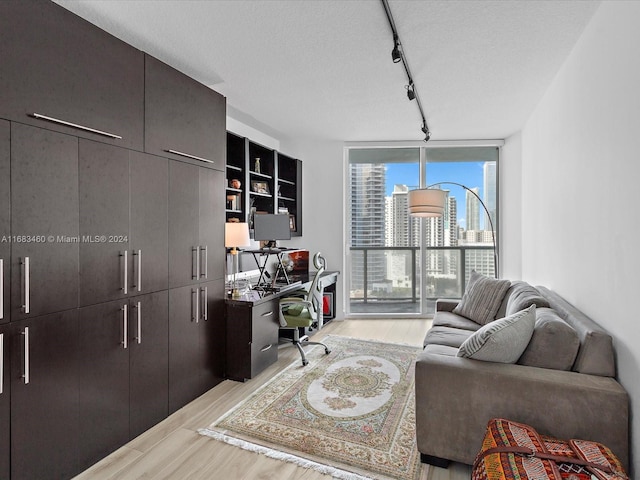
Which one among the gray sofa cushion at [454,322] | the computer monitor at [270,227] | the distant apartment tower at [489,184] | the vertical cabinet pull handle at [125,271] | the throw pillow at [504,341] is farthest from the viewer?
the distant apartment tower at [489,184]

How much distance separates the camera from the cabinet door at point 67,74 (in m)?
1.81

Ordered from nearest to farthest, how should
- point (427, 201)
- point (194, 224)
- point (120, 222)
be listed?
point (120, 222) → point (194, 224) → point (427, 201)

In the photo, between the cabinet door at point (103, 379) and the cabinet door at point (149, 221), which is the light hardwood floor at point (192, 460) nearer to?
the cabinet door at point (103, 379)

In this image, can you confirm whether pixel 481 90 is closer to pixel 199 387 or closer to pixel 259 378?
pixel 259 378

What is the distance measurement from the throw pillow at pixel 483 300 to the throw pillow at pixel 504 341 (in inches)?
56.4

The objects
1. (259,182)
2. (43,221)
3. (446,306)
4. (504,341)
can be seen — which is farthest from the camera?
(259,182)

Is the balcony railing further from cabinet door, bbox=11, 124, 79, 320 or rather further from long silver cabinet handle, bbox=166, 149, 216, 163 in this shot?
cabinet door, bbox=11, 124, 79, 320

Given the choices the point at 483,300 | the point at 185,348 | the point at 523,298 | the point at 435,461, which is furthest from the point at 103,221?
the point at 483,300

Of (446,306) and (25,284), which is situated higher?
(25,284)

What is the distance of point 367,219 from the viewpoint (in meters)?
5.93

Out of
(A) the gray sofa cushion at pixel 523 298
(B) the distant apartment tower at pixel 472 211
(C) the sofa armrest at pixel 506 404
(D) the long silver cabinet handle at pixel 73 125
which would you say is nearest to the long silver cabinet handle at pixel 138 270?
(D) the long silver cabinet handle at pixel 73 125

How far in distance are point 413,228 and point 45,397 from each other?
492 cm

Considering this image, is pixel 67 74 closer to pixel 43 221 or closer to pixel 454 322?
pixel 43 221

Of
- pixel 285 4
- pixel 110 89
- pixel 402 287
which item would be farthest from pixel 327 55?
pixel 402 287
